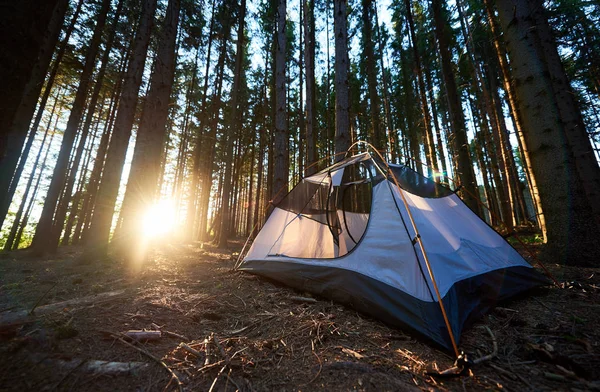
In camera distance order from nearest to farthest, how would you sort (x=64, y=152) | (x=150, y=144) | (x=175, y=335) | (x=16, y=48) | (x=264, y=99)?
(x=16, y=48) → (x=175, y=335) → (x=150, y=144) → (x=64, y=152) → (x=264, y=99)

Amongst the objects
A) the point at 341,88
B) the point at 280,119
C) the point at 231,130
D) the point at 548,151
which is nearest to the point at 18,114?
the point at 280,119

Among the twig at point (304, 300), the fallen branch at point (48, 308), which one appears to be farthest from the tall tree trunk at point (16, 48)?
the twig at point (304, 300)

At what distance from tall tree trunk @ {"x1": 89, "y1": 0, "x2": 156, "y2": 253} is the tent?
430 centimetres

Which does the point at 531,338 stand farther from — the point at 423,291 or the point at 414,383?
the point at 414,383

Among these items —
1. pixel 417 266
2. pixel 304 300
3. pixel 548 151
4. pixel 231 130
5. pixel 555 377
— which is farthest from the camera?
pixel 231 130

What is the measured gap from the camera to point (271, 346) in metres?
1.92

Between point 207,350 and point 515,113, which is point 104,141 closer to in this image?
point 207,350

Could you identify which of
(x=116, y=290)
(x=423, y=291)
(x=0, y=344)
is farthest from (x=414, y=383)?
(x=116, y=290)

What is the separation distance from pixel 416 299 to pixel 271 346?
140cm

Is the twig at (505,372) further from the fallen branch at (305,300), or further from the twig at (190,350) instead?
the twig at (190,350)

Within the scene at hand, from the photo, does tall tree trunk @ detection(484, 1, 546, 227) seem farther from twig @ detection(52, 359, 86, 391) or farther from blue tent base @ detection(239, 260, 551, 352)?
twig @ detection(52, 359, 86, 391)

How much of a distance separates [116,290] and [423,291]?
4088 millimetres

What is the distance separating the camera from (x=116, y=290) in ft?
10.7

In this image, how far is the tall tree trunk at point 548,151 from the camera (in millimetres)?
3525
